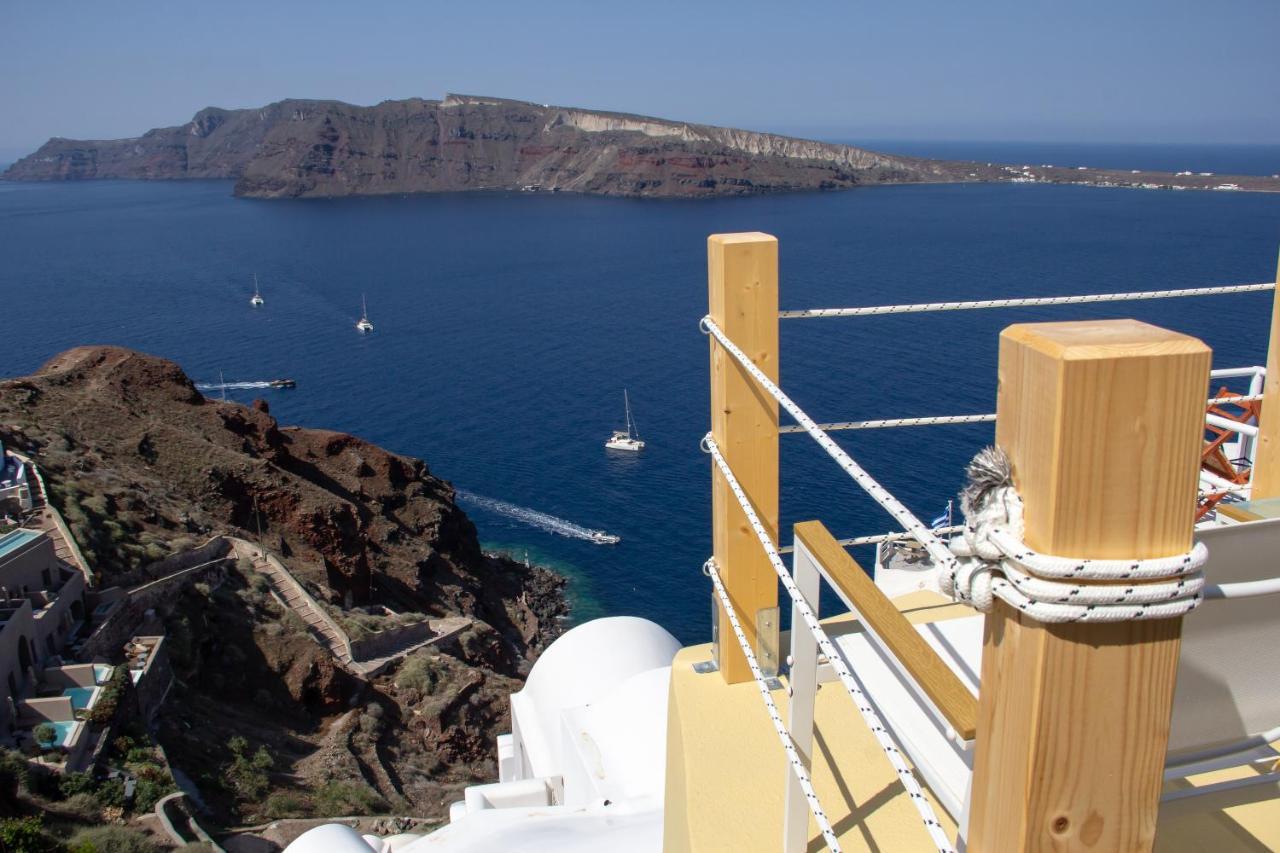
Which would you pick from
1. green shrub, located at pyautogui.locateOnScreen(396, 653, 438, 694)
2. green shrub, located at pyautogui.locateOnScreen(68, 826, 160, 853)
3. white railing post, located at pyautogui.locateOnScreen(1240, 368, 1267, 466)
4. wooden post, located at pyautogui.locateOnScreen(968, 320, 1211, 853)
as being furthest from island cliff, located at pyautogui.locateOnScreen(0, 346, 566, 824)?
wooden post, located at pyautogui.locateOnScreen(968, 320, 1211, 853)

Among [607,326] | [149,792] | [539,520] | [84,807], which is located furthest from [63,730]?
[607,326]

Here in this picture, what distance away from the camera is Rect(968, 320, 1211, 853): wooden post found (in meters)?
1.19

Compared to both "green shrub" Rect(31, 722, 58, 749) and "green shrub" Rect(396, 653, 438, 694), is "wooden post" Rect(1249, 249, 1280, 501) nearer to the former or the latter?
"green shrub" Rect(31, 722, 58, 749)

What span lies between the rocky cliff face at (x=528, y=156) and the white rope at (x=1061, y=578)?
139m

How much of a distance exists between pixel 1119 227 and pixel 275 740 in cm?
8656

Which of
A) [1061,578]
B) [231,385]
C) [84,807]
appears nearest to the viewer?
[1061,578]

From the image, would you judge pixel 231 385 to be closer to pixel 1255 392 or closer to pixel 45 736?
pixel 45 736

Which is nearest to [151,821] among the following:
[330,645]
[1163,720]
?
[330,645]

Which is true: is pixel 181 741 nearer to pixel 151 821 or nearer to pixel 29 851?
pixel 151 821

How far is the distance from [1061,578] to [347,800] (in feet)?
55.8

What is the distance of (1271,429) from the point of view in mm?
2971

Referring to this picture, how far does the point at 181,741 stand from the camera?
56.3 feet

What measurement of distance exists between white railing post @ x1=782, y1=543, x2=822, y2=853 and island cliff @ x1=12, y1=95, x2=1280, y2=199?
135m

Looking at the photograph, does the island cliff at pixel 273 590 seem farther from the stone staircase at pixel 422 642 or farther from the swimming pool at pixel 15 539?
the swimming pool at pixel 15 539
